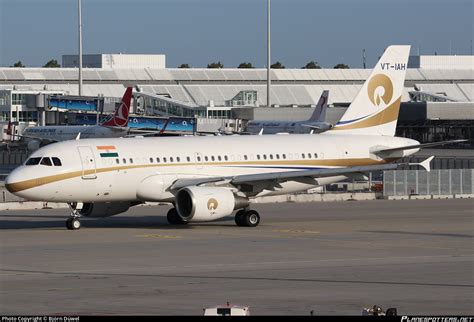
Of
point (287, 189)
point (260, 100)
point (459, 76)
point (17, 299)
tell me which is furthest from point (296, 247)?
point (459, 76)

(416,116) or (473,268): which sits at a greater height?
(416,116)

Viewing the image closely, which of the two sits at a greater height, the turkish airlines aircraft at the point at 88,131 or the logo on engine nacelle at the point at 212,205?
the turkish airlines aircraft at the point at 88,131

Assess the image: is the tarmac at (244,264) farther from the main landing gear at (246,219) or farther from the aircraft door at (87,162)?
the aircraft door at (87,162)

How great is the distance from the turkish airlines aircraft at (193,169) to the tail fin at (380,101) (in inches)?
52.2

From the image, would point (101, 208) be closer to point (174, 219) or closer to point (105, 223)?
point (105, 223)

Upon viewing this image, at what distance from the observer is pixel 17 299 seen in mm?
22969

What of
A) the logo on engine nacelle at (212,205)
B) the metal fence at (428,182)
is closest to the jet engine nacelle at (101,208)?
the logo on engine nacelle at (212,205)

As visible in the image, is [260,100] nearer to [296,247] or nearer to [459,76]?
[459,76]

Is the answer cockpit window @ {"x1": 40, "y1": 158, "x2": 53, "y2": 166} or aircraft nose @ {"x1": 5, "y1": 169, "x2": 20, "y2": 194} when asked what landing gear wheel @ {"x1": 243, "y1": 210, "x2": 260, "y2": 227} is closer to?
cockpit window @ {"x1": 40, "y1": 158, "x2": 53, "y2": 166}

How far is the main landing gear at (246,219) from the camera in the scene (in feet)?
141

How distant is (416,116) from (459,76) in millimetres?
58145

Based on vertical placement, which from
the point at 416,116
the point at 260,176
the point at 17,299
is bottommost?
the point at 17,299

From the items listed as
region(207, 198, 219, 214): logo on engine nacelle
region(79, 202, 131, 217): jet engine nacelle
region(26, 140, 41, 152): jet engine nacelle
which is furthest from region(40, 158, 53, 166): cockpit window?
region(26, 140, 41, 152): jet engine nacelle

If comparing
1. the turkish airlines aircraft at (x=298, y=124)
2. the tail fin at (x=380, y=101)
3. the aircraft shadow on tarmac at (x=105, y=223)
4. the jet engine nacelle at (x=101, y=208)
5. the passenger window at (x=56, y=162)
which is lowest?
the aircraft shadow on tarmac at (x=105, y=223)
